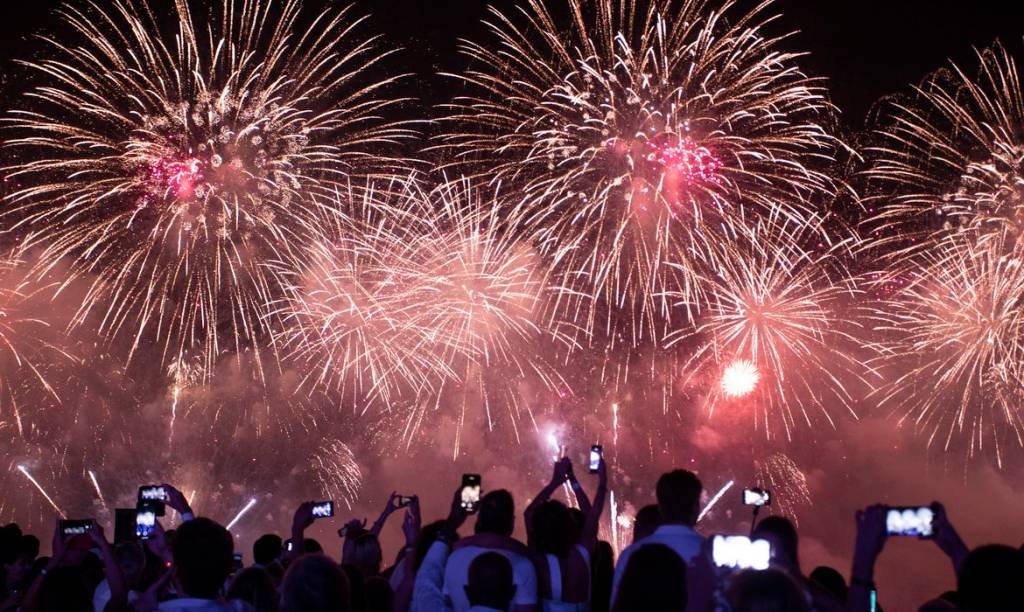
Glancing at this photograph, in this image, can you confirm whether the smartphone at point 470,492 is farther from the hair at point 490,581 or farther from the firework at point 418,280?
the firework at point 418,280

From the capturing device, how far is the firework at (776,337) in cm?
2469

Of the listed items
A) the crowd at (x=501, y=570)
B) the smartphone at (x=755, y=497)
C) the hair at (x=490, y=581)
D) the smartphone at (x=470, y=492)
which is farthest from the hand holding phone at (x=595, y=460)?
the hair at (x=490, y=581)

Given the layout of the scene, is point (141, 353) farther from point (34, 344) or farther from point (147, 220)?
point (147, 220)

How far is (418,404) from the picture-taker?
36.7 meters

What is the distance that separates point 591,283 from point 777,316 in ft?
14.6

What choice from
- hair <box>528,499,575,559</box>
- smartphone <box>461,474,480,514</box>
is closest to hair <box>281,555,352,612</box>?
hair <box>528,499,575,559</box>

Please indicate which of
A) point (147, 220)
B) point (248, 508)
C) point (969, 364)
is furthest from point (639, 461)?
point (147, 220)

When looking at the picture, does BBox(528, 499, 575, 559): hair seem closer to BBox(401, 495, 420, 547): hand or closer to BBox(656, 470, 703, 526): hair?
BBox(656, 470, 703, 526): hair

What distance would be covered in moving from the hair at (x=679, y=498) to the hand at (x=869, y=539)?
1751 millimetres

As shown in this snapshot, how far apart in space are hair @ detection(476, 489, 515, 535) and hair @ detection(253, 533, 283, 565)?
2.57 metres

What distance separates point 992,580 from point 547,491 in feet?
11.8

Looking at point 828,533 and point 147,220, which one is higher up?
point 147,220

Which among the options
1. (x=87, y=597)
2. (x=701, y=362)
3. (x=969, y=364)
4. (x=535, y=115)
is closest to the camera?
(x=87, y=597)

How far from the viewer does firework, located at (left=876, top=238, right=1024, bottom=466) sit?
2370 centimetres
